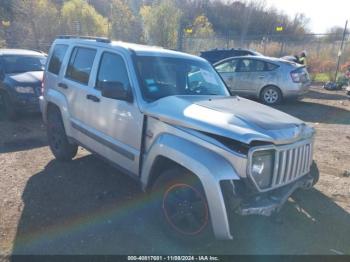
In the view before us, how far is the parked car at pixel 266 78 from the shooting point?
421 inches

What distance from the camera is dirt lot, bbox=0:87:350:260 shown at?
3410mm

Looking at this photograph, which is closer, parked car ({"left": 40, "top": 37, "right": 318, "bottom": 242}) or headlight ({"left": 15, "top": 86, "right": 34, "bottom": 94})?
parked car ({"left": 40, "top": 37, "right": 318, "bottom": 242})

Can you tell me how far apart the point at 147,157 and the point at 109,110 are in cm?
95

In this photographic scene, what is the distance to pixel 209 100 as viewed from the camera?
153 inches

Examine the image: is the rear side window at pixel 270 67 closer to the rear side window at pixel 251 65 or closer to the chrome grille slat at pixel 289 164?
the rear side window at pixel 251 65

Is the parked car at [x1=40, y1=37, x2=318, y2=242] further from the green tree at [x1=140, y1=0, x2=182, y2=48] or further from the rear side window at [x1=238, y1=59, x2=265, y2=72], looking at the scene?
the green tree at [x1=140, y1=0, x2=182, y2=48]

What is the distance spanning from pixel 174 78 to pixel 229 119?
1222mm

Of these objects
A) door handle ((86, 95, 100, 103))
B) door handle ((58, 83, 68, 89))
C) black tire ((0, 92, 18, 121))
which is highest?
door handle ((58, 83, 68, 89))

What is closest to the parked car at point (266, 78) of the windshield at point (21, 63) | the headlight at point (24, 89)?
the windshield at point (21, 63)

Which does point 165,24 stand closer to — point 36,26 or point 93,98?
point 36,26

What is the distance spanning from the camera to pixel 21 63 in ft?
30.4

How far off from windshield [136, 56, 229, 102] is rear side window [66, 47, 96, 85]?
103cm

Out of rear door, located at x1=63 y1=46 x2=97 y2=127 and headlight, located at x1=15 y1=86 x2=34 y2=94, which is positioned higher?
rear door, located at x1=63 y1=46 x2=97 y2=127

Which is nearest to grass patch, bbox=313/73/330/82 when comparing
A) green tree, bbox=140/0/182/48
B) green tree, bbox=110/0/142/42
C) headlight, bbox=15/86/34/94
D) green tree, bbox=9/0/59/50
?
green tree, bbox=140/0/182/48
